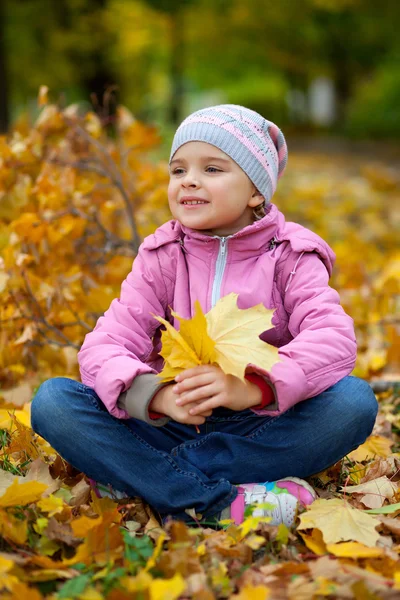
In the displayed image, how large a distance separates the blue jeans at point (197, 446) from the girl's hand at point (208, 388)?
0.28 metres

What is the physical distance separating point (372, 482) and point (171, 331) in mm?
829

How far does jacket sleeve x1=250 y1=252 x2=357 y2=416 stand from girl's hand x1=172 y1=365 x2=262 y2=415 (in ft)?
0.29

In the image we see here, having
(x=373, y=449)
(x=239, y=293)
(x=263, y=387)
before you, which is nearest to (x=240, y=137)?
(x=239, y=293)

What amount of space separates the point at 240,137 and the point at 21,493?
1.17 metres

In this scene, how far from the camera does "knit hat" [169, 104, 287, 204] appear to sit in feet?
7.37

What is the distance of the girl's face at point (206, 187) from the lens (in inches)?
87.9

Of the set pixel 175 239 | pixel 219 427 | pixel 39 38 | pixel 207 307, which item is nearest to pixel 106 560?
pixel 219 427

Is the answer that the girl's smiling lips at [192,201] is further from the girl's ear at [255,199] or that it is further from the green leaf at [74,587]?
the green leaf at [74,587]

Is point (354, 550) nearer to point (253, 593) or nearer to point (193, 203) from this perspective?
point (253, 593)

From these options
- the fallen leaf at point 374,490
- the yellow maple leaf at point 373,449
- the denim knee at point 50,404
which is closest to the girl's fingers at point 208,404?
the denim knee at point 50,404

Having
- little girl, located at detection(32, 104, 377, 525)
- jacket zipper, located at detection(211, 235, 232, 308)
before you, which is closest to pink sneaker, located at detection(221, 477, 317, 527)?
little girl, located at detection(32, 104, 377, 525)

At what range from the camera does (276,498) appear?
2.03 meters

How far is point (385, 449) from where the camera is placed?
2.61 meters

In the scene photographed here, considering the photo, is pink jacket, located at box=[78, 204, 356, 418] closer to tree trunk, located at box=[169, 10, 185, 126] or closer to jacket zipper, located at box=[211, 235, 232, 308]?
jacket zipper, located at box=[211, 235, 232, 308]
